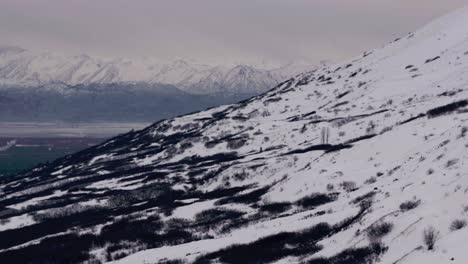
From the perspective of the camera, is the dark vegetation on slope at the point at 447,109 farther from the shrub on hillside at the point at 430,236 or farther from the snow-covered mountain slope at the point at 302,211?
the shrub on hillside at the point at 430,236

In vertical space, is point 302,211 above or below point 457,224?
below

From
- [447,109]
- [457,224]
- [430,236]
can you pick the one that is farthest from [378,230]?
[447,109]

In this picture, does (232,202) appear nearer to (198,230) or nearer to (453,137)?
(198,230)

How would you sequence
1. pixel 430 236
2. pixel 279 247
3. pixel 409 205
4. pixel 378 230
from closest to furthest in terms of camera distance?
1. pixel 430 236
2. pixel 378 230
3. pixel 409 205
4. pixel 279 247

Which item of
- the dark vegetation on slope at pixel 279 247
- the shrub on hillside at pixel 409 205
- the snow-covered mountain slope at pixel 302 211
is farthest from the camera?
the dark vegetation on slope at pixel 279 247

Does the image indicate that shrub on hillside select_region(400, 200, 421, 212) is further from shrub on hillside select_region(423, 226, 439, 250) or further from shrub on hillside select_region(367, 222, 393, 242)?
shrub on hillside select_region(423, 226, 439, 250)

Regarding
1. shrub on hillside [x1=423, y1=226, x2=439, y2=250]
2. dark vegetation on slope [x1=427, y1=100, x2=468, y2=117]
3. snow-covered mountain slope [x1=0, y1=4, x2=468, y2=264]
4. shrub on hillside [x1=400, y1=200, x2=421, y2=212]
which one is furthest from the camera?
dark vegetation on slope [x1=427, y1=100, x2=468, y2=117]

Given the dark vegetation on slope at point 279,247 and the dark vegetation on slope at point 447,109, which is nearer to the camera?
the dark vegetation on slope at point 279,247

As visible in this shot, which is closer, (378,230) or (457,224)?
(457,224)

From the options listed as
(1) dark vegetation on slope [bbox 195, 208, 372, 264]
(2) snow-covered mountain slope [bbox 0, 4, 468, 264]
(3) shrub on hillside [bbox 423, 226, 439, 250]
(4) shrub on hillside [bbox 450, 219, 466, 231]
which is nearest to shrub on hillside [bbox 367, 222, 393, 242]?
(2) snow-covered mountain slope [bbox 0, 4, 468, 264]

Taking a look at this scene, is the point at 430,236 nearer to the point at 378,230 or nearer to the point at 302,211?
the point at 378,230

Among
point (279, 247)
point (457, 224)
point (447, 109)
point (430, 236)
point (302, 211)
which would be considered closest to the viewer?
point (430, 236)

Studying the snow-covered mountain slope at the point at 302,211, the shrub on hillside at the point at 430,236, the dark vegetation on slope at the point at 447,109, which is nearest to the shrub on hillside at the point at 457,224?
the snow-covered mountain slope at the point at 302,211
